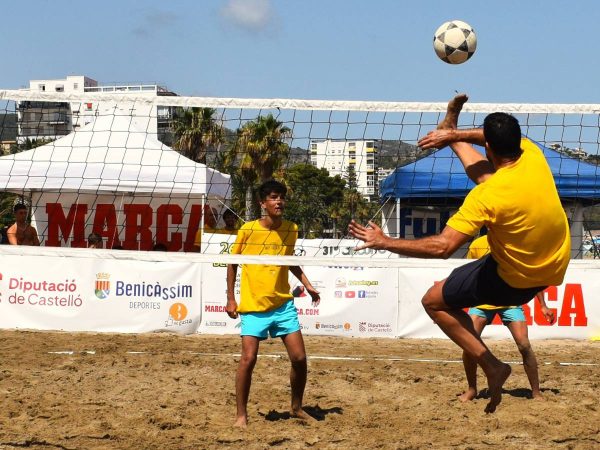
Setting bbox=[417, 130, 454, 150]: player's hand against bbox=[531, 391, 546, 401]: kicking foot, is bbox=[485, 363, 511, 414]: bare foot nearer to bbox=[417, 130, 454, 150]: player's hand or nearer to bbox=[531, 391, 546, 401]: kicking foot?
bbox=[417, 130, 454, 150]: player's hand

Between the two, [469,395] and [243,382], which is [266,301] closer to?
[243,382]

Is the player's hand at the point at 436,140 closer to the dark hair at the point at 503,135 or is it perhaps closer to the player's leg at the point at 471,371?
the dark hair at the point at 503,135

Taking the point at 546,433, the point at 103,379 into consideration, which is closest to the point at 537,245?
the point at 546,433

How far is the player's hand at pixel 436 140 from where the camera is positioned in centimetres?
525

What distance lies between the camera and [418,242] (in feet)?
15.3

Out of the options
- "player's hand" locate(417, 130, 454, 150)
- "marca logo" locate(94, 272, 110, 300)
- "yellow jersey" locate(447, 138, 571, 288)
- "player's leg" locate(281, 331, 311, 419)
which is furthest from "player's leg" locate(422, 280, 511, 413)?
"marca logo" locate(94, 272, 110, 300)

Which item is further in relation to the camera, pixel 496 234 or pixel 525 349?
pixel 525 349

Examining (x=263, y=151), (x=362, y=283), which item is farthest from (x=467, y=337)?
(x=362, y=283)

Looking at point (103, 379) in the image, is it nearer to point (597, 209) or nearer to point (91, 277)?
point (91, 277)

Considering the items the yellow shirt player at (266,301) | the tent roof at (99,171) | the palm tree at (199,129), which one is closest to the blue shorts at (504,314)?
the yellow shirt player at (266,301)

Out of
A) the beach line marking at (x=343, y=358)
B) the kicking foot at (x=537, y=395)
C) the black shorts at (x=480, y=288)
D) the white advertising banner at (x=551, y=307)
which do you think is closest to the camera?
the black shorts at (x=480, y=288)

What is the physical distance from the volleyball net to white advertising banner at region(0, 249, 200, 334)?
0.75 metres

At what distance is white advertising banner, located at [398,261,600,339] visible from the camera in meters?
12.1

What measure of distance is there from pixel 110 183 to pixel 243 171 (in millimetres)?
4072
